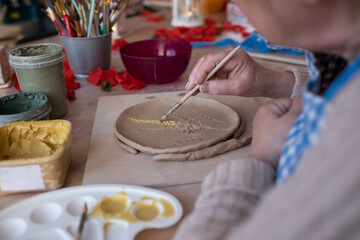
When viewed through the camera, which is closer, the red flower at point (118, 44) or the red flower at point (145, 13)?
the red flower at point (118, 44)

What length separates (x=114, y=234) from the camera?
1.57 feet

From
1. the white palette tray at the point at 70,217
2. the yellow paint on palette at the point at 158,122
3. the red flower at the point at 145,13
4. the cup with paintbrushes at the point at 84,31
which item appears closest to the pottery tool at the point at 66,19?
the cup with paintbrushes at the point at 84,31

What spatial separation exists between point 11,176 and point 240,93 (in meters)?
0.52

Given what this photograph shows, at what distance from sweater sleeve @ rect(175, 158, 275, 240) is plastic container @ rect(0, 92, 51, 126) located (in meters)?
0.41

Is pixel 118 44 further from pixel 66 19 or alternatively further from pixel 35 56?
pixel 35 56

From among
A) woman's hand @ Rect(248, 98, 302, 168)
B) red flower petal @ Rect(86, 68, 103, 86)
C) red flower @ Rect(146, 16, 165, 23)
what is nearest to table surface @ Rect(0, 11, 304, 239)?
red flower petal @ Rect(86, 68, 103, 86)

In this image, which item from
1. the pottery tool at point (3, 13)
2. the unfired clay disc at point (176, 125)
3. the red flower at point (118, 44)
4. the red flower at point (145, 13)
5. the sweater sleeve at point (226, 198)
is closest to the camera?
the sweater sleeve at point (226, 198)

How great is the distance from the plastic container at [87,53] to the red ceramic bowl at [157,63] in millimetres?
68

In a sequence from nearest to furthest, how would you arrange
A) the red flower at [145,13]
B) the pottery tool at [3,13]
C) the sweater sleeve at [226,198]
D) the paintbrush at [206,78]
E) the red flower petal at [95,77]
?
1. the sweater sleeve at [226,198]
2. the paintbrush at [206,78]
3. the red flower petal at [95,77]
4. the red flower at [145,13]
5. the pottery tool at [3,13]

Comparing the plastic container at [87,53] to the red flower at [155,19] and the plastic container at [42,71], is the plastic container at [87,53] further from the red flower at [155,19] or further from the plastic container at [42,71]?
the red flower at [155,19]

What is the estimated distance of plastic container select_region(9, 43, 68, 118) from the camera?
0.78m

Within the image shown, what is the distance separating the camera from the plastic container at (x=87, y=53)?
1052 millimetres

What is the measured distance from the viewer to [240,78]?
32.7 inches

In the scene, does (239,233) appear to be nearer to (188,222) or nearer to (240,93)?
(188,222)
